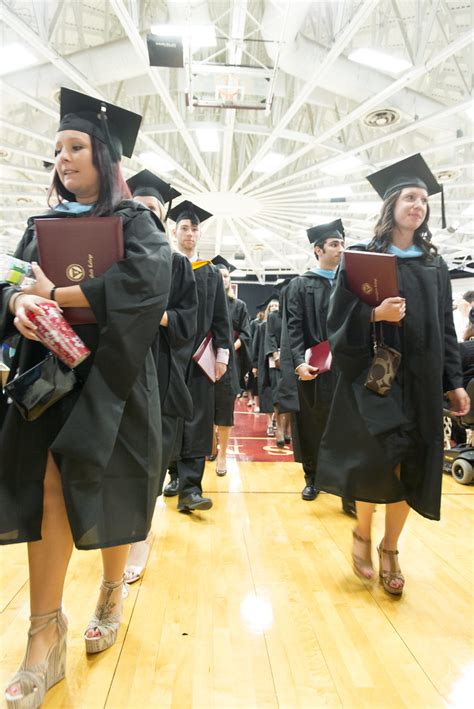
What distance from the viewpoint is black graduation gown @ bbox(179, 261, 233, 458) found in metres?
2.97

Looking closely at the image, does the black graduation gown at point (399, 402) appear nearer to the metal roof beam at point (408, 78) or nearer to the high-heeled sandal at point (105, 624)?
the high-heeled sandal at point (105, 624)

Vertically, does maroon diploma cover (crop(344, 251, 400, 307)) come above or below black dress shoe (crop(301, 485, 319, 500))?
above

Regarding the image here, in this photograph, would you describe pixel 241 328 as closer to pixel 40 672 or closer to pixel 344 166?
pixel 40 672

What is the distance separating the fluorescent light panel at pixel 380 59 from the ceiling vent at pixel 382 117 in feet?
6.72

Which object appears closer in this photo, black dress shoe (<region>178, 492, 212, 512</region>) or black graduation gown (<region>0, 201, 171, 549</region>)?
black graduation gown (<region>0, 201, 171, 549</region>)

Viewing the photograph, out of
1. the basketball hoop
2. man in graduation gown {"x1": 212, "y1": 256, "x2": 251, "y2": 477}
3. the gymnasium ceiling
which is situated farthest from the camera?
the basketball hoop

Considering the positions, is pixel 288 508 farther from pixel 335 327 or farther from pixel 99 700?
pixel 99 700

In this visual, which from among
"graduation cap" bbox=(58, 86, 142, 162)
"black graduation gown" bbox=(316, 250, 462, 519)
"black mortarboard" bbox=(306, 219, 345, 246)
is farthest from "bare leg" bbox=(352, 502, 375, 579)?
"black mortarboard" bbox=(306, 219, 345, 246)

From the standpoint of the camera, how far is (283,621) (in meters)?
1.72

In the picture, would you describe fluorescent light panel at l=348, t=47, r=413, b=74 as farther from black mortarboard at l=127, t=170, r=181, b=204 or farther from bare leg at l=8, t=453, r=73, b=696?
bare leg at l=8, t=453, r=73, b=696

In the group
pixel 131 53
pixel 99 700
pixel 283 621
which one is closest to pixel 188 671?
pixel 99 700

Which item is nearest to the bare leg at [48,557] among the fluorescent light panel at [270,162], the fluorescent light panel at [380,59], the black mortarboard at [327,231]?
the black mortarboard at [327,231]

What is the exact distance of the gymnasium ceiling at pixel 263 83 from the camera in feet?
22.7

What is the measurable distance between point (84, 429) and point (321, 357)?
1.99 meters
